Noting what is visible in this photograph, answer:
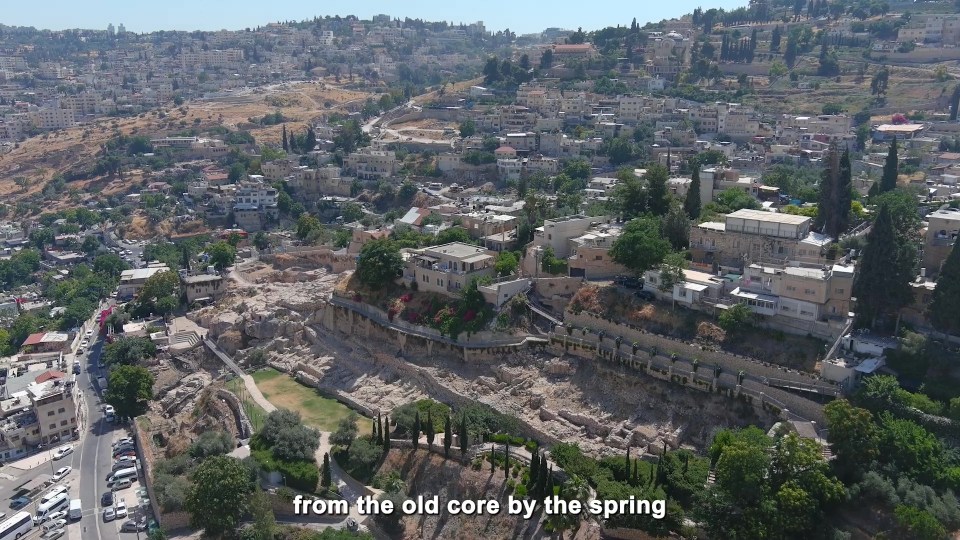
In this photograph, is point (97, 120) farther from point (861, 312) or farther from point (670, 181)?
point (861, 312)

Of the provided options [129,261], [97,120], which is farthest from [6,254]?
[97,120]

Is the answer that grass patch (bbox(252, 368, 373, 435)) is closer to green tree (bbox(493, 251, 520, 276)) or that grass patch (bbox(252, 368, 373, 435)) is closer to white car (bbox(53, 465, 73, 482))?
white car (bbox(53, 465, 73, 482))

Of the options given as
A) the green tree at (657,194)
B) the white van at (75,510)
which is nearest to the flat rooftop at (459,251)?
the green tree at (657,194)

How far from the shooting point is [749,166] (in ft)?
180

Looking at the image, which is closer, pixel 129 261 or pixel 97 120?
pixel 129 261

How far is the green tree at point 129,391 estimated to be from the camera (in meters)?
37.0

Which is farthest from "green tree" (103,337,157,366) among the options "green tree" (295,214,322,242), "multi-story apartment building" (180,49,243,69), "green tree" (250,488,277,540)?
"multi-story apartment building" (180,49,243,69)

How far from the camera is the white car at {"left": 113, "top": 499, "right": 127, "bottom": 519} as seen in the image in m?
28.7


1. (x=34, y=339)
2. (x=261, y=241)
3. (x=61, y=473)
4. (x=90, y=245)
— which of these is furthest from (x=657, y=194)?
(x=90, y=245)

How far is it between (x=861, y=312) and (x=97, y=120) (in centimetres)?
11198

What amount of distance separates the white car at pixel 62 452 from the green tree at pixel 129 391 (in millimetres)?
3100

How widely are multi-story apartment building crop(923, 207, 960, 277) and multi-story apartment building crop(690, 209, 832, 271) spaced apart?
13.0 feet

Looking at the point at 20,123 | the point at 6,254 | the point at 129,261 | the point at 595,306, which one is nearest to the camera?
the point at 595,306

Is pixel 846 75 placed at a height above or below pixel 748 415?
above
